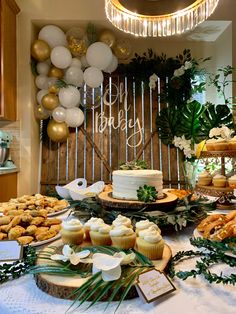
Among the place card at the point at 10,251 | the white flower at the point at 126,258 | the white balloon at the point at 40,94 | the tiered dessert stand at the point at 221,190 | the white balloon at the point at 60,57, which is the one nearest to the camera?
the white flower at the point at 126,258

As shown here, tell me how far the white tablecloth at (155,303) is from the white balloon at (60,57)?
2.87 m

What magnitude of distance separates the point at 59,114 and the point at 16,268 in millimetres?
2672

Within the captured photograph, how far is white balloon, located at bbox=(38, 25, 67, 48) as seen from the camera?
328 centimetres

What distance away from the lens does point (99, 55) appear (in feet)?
10.7

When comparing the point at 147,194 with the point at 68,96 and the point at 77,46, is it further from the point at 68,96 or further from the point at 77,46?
the point at 77,46

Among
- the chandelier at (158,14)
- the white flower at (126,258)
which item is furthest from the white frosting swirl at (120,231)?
the chandelier at (158,14)

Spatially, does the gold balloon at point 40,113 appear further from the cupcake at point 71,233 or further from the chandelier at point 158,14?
the cupcake at point 71,233

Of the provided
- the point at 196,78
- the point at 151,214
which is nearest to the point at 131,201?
the point at 151,214

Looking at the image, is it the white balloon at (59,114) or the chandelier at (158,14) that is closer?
the chandelier at (158,14)

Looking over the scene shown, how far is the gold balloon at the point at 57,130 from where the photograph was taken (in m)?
3.43

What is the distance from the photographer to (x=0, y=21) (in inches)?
115

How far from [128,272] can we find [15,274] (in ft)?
1.12

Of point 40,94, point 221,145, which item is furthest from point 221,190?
point 40,94

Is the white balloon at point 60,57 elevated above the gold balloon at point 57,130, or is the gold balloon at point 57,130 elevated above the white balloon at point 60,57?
the white balloon at point 60,57
